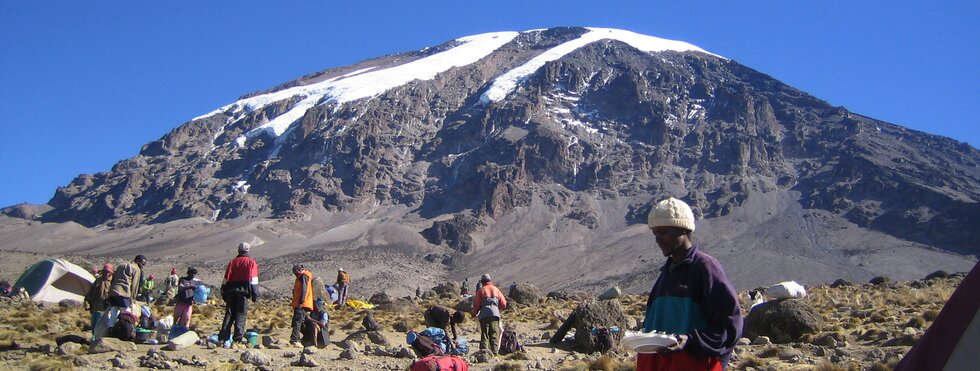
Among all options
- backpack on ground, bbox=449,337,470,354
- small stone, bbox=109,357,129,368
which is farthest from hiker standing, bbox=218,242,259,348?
backpack on ground, bbox=449,337,470,354

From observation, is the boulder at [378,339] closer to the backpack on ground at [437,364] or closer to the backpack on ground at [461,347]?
the backpack on ground at [461,347]

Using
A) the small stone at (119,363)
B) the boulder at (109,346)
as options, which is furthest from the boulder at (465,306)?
the small stone at (119,363)

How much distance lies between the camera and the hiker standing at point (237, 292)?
423 inches

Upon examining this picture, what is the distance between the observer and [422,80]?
188250mm

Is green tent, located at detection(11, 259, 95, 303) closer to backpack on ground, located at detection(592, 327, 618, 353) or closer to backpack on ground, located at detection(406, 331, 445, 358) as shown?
backpack on ground, located at detection(592, 327, 618, 353)

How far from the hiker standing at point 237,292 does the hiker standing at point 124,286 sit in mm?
1159

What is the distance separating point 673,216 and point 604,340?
7983mm

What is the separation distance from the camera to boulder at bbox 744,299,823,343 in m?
12.6

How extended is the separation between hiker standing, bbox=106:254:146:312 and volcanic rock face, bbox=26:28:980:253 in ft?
339

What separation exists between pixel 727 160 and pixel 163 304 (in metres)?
127

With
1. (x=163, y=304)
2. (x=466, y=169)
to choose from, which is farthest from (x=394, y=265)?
(x=163, y=304)

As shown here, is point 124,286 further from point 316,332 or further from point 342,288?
point 342,288

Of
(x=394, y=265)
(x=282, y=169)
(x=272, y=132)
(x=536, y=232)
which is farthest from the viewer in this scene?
(x=272, y=132)

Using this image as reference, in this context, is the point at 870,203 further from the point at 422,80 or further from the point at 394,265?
the point at 422,80
